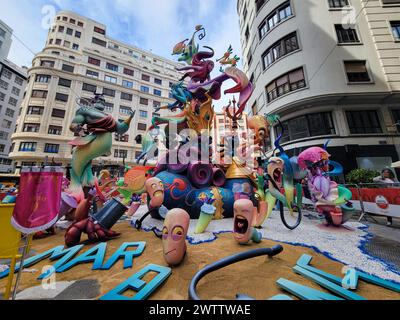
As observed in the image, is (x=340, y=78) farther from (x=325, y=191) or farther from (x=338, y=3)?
(x=325, y=191)

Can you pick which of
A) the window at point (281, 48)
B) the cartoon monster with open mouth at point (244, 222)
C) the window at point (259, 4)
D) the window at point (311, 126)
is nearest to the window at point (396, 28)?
the window at point (281, 48)

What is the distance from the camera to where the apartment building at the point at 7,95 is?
3005cm

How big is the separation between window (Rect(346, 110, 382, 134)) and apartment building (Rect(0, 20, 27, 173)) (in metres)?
42.9

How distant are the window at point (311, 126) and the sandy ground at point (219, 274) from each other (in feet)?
36.8

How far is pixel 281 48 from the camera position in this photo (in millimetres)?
13742

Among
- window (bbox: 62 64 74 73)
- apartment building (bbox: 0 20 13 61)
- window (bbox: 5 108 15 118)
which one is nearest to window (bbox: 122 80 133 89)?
window (bbox: 62 64 74 73)

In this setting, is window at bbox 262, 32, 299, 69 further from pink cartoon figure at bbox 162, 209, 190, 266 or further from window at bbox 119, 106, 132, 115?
window at bbox 119, 106, 132, 115

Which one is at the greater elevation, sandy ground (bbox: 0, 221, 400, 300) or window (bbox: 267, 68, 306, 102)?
window (bbox: 267, 68, 306, 102)

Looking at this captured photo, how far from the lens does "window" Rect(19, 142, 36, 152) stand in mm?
22234

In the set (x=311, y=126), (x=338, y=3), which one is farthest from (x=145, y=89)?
(x=311, y=126)

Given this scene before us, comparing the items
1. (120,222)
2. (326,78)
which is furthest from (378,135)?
(120,222)

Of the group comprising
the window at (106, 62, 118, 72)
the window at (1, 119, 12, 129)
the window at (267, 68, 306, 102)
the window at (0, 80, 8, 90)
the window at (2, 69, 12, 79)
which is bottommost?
the window at (267, 68, 306, 102)

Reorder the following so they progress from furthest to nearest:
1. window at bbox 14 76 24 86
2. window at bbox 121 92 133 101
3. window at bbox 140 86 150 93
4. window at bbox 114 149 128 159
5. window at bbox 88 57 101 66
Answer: window at bbox 14 76 24 86
window at bbox 140 86 150 93
window at bbox 121 92 133 101
window at bbox 88 57 101 66
window at bbox 114 149 128 159
